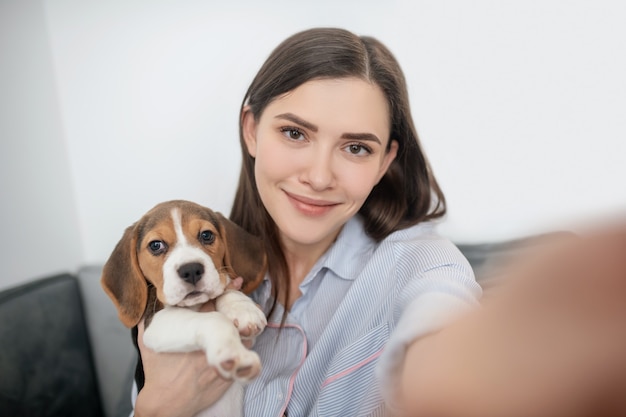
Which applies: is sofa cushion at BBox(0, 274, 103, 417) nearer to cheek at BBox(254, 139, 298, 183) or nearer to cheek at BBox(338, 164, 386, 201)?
cheek at BBox(254, 139, 298, 183)

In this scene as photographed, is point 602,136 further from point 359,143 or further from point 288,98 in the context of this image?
point 288,98

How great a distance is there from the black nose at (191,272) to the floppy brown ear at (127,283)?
10cm

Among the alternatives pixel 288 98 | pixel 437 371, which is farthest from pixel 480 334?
pixel 288 98

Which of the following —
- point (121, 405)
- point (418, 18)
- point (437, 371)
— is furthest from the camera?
point (121, 405)

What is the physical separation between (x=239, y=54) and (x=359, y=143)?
321mm

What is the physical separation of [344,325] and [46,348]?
0.63 meters

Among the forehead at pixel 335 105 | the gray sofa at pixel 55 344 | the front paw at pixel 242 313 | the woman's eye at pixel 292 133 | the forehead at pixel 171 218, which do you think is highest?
the forehead at pixel 335 105

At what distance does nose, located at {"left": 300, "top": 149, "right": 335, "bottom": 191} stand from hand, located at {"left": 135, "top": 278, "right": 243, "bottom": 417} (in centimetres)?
20

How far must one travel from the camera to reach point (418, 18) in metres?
0.84

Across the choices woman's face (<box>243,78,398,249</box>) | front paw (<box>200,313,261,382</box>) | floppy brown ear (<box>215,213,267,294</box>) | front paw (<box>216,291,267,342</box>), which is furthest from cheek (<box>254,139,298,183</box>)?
front paw (<box>200,313,261,382</box>)

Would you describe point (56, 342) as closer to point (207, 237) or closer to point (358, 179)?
point (207, 237)

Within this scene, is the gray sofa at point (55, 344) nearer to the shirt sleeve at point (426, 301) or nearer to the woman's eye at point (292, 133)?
the woman's eye at point (292, 133)

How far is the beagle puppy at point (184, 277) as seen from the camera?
0.63 m

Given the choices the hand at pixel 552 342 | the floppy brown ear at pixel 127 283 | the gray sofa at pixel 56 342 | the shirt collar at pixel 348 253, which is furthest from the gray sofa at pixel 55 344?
the hand at pixel 552 342
